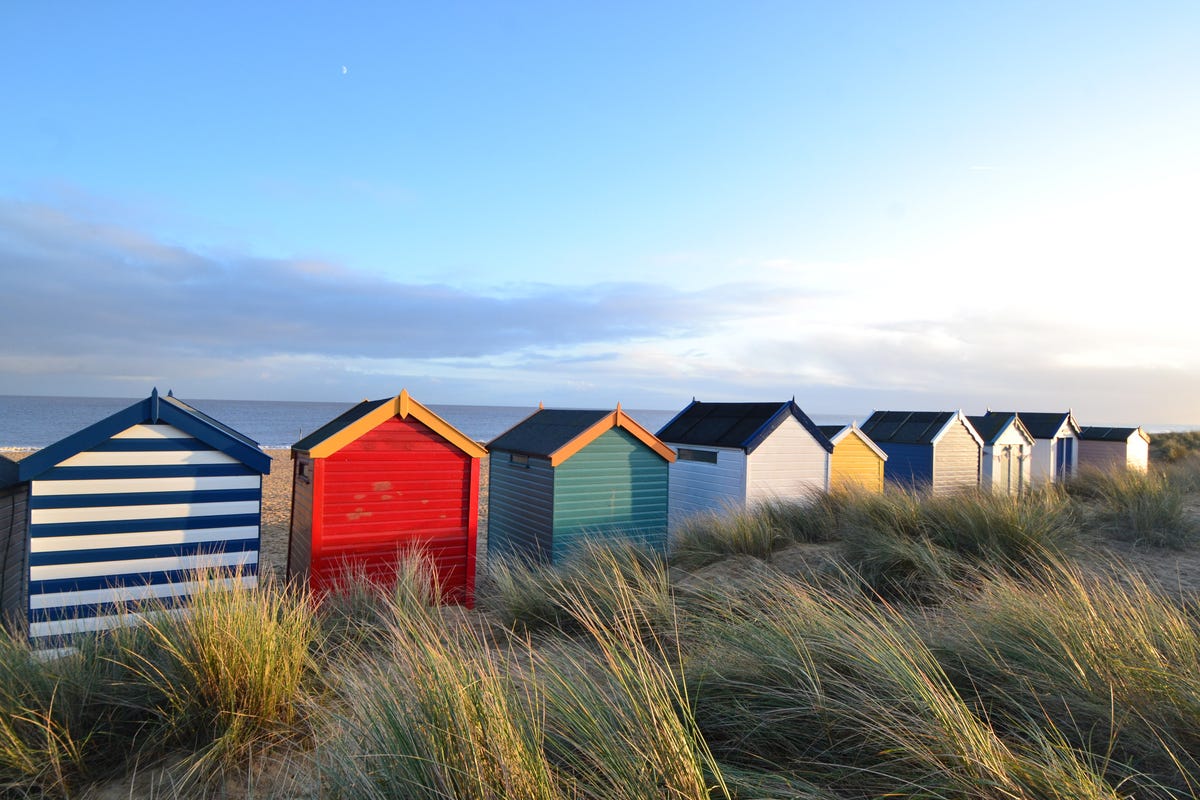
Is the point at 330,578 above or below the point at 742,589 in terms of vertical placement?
below

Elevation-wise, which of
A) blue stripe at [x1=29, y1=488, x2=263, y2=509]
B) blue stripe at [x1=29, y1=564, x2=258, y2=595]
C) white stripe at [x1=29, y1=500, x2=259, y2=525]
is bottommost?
blue stripe at [x1=29, y1=564, x2=258, y2=595]

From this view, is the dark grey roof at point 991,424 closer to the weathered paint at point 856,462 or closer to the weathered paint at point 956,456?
the weathered paint at point 956,456

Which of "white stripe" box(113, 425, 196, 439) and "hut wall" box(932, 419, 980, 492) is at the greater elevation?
"white stripe" box(113, 425, 196, 439)

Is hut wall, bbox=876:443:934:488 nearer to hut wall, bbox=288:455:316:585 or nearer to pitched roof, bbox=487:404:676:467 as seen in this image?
pitched roof, bbox=487:404:676:467

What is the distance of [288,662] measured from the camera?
456cm

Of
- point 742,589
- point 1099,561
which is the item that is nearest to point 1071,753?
point 742,589

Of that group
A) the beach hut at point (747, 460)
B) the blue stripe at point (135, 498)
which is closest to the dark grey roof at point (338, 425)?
the blue stripe at point (135, 498)

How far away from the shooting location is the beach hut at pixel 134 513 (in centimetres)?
698

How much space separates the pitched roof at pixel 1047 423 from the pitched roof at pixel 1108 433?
1067 mm

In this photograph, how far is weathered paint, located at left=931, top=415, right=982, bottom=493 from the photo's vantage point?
18047 mm

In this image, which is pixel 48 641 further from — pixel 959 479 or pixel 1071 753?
pixel 959 479

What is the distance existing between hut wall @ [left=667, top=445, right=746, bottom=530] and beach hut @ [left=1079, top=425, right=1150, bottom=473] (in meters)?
16.2

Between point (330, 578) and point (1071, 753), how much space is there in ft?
27.3

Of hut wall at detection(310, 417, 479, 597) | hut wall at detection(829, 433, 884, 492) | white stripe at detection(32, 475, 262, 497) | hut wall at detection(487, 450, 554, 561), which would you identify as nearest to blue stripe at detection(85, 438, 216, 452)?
white stripe at detection(32, 475, 262, 497)
